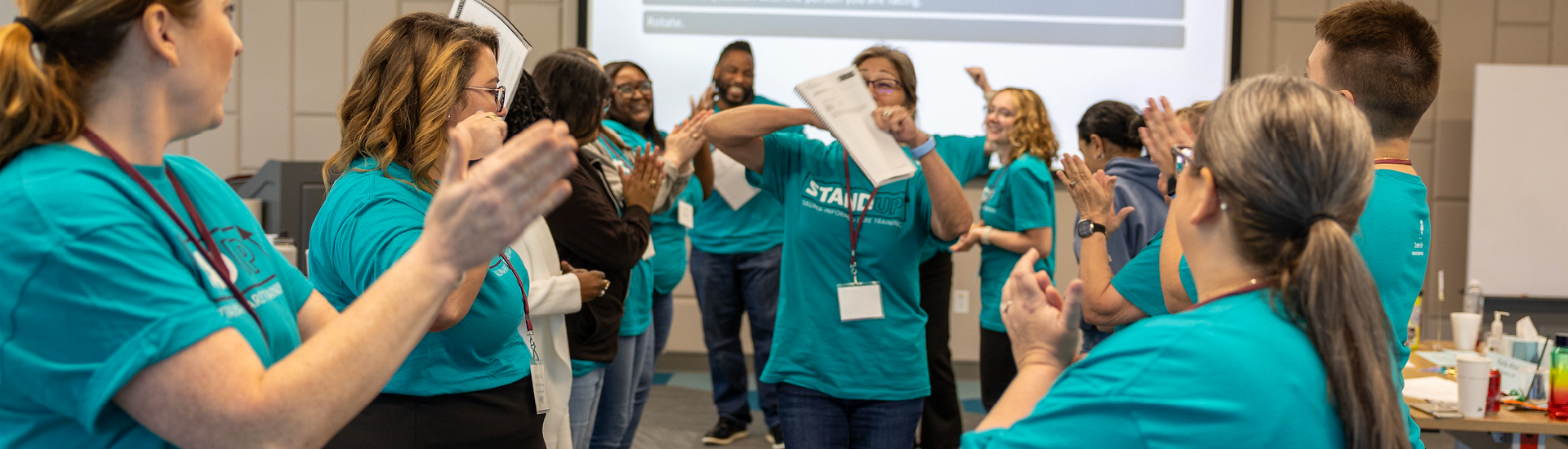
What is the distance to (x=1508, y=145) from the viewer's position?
14.3 feet

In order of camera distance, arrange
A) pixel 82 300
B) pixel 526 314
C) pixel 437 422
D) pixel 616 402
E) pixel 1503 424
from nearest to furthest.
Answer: pixel 82 300, pixel 437 422, pixel 526 314, pixel 1503 424, pixel 616 402

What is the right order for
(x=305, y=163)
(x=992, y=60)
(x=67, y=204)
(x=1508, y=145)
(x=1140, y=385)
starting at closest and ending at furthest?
(x=67, y=204) → (x=1140, y=385) → (x=305, y=163) → (x=1508, y=145) → (x=992, y=60)

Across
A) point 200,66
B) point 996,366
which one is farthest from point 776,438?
point 200,66

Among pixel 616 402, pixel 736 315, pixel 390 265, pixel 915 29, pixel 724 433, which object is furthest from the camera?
pixel 915 29

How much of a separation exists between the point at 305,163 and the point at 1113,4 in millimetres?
3628

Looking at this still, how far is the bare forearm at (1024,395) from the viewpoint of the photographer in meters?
0.94

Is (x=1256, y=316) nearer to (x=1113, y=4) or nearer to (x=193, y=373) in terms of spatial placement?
(x=193, y=373)

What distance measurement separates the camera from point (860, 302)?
6.73ft

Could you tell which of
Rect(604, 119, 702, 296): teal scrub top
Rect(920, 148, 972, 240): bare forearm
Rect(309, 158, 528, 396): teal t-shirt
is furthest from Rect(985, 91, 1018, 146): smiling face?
Rect(309, 158, 528, 396): teal t-shirt

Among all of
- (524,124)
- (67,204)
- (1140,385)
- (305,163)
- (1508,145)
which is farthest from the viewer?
(1508,145)

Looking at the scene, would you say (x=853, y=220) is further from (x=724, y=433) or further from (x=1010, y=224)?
(x=724, y=433)

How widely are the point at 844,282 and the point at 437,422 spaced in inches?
40.2

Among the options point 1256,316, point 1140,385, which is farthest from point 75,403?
point 1256,316

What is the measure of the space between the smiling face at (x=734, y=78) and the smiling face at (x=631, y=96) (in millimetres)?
520
